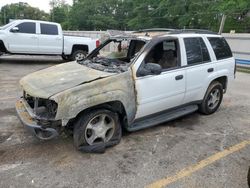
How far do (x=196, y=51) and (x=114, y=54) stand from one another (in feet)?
5.10

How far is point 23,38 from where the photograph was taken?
1241 cm

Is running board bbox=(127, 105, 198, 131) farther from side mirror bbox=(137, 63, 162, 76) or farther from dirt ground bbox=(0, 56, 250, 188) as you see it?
side mirror bbox=(137, 63, 162, 76)

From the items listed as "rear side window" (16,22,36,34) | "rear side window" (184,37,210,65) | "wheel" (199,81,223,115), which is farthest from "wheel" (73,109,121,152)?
"rear side window" (16,22,36,34)

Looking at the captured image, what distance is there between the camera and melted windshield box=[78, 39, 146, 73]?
16.9 ft

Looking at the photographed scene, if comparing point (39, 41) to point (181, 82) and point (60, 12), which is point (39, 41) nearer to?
point (181, 82)

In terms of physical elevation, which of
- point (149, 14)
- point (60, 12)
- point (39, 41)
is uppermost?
point (60, 12)

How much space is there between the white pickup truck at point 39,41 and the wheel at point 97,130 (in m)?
9.23

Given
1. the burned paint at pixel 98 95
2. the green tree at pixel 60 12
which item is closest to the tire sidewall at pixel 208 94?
the burned paint at pixel 98 95

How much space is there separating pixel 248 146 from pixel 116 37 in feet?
10.0

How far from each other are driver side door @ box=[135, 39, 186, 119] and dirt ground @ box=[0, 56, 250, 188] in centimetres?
51

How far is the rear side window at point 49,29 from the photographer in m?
13.0

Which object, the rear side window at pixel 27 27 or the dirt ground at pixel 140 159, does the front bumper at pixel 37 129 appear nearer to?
the dirt ground at pixel 140 159

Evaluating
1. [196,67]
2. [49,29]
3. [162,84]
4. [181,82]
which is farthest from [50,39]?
[162,84]

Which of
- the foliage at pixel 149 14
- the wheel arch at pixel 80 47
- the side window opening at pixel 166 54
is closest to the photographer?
the side window opening at pixel 166 54
